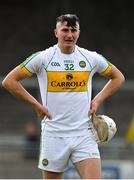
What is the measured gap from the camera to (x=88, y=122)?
7301mm

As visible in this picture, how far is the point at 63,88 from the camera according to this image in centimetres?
723

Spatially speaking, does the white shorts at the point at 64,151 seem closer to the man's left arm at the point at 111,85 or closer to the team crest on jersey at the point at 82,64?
the man's left arm at the point at 111,85

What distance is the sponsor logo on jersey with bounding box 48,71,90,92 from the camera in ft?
23.7

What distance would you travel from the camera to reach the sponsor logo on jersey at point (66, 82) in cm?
722

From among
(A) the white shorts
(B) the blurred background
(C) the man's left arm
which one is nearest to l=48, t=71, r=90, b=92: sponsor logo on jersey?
(C) the man's left arm

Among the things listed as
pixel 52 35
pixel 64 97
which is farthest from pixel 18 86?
pixel 52 35

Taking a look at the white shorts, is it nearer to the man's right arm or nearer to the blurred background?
the man's right arm

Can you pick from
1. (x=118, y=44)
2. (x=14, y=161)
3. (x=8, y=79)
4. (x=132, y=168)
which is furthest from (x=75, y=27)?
(x=118, y=44)

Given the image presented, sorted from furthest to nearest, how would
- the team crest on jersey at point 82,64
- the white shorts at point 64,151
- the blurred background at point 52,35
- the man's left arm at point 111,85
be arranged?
1. the blurred background at point 52,35
2. the man's left arm at point 111,85
3. the team crest on jersey at point 82,64
4. the white shorts at point 64,151

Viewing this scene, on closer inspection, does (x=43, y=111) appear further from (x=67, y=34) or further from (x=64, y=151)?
(x=67, y=34)

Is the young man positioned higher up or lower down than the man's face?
lower down

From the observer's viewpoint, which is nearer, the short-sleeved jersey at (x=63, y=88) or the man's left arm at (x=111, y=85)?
the short-sleeved jersey at (x=63, y=88)

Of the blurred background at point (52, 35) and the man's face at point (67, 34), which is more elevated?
the man's face at point (67, 34)

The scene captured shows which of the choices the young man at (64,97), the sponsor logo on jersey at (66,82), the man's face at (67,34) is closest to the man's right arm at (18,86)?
the young man at (64,97)
